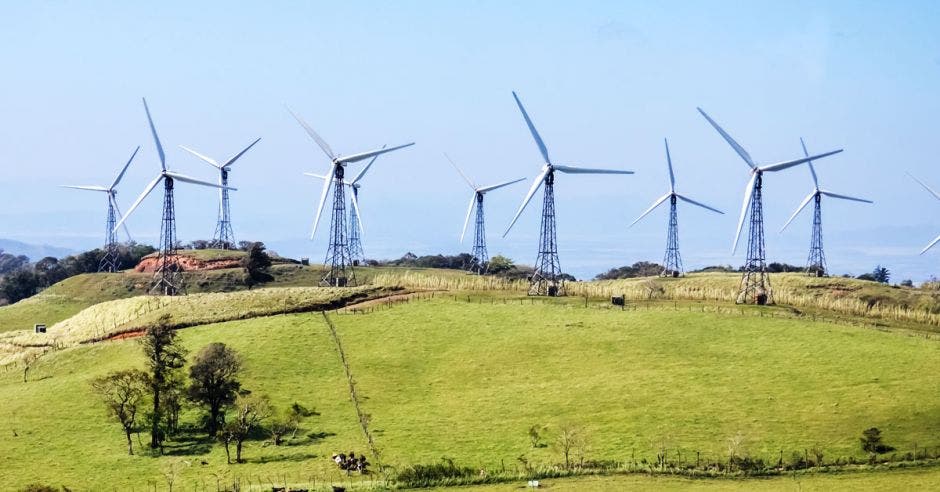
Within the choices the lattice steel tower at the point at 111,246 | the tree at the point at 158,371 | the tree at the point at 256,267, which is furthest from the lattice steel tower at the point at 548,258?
the lattice steel tower at the point at 111,246

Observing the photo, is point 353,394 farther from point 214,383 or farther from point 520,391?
point 520,391

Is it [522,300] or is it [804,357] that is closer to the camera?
[804,357]

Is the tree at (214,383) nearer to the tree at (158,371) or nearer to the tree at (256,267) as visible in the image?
the tree at (158,371)

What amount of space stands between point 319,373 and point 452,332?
13447 millimetres

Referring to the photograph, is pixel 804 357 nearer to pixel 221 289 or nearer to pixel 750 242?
pixel 750 242

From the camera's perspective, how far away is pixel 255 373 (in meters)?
81.5

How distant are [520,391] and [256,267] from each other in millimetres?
86443

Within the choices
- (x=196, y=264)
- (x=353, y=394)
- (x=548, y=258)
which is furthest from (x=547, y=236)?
(x=196, y=264)

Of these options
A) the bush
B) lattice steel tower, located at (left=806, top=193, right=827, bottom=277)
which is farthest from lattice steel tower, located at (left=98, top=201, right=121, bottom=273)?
the bush

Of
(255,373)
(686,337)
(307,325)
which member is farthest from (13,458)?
(686,337)

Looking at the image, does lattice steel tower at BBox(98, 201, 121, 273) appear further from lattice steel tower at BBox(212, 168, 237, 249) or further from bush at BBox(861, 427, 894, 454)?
bush at BBox(861, 427, 894, 454)

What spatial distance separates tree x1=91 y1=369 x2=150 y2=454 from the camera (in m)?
71.4

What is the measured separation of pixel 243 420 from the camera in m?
67.6

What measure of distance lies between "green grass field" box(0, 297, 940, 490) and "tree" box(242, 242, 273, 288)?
56.3 metres
